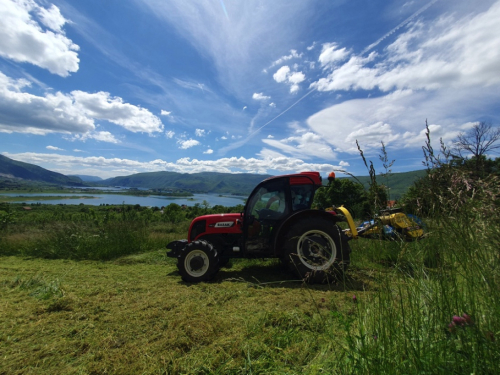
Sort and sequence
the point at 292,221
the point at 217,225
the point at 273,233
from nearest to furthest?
the point at 292,221 → the point at 273,233 → the point at 217,225

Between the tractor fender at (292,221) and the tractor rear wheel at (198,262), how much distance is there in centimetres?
109

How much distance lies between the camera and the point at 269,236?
443 cm

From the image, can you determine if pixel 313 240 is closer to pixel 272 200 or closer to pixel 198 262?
pixel 272 200

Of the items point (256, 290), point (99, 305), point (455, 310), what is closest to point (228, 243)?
point (256, 290)

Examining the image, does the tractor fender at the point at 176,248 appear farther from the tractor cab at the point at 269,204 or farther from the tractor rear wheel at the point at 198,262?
the tractor cab at the point at 269,204

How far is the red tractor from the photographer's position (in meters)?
4.03

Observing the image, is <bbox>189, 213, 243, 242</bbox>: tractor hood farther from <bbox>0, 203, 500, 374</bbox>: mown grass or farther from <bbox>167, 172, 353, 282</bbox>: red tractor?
<bbox>0, 203, 500, 374</bbox>: mown grass

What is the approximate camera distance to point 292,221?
4168 millimetres

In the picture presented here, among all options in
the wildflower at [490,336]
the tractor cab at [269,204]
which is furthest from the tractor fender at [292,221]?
the wildflower at [490,336]

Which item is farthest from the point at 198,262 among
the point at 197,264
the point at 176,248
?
the point at 176,248

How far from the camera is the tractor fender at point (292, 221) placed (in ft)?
13.6

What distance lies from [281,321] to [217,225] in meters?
2.62

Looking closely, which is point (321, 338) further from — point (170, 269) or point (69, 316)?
point (170, 269)

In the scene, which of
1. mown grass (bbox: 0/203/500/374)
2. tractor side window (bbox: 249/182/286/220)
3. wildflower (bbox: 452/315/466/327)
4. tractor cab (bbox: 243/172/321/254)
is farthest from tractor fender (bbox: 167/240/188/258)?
wildflower (bbox: 452/315/466/327)
